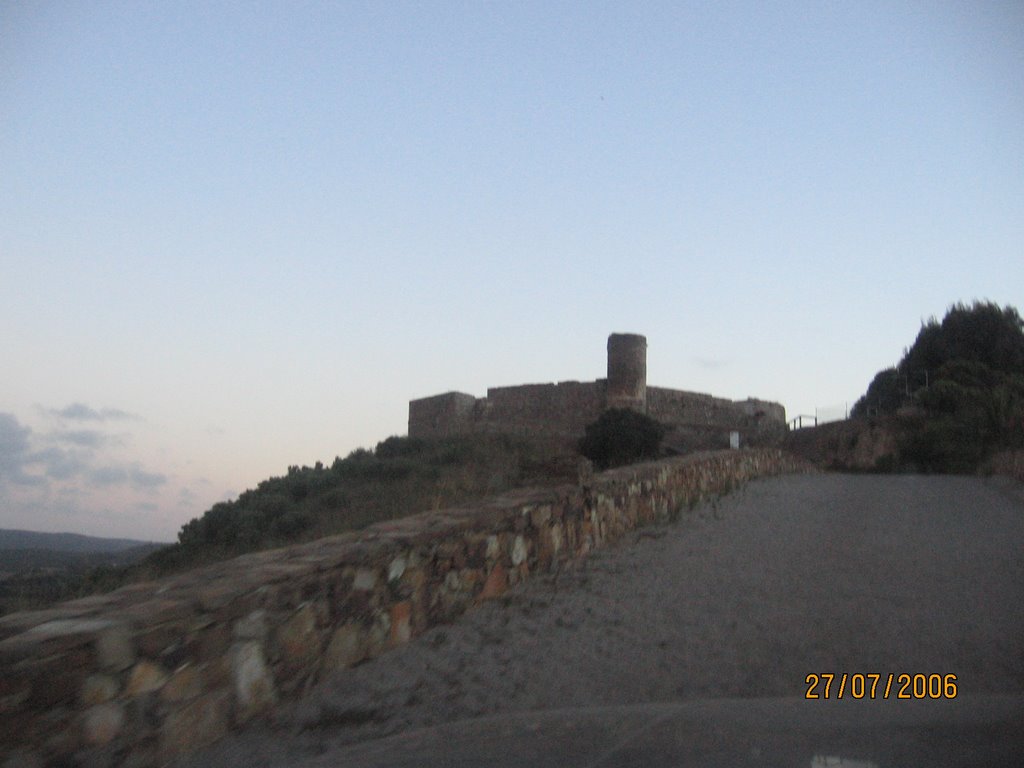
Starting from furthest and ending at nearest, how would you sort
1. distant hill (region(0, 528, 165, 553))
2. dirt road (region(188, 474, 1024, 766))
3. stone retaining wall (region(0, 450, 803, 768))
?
distant hill (region(0, 528, 165, 553)) < dirt road (region(188, 474, 1024, 766)) < stone retaining wall (region(0, 450, 803, 768))

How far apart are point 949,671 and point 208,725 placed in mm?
3919

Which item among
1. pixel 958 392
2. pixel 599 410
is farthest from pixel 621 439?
pixel 958 392

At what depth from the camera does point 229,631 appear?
4367mm

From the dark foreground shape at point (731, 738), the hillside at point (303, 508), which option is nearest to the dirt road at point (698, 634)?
the dark foreground shape at point (731, 738)

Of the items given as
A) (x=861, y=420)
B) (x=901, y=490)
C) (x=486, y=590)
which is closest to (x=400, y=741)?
(x=486, y=590)

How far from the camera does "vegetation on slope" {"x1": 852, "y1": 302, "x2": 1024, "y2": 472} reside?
843 inches

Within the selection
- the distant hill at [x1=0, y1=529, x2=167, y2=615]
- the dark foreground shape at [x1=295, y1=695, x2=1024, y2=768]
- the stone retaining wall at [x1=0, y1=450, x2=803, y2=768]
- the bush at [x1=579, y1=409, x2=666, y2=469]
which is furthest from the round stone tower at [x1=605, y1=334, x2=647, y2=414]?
the dark foreground shape at [x1=295, y1=695, x2=1024, y2=768]

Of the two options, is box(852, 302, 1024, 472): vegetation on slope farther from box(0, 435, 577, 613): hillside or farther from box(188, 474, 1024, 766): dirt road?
box(188, 474, 1024, 766): dirt road

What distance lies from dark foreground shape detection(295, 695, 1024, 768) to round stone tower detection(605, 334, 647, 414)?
24.8 metres

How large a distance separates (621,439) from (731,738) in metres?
20.8

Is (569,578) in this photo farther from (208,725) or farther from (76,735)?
(76,735)

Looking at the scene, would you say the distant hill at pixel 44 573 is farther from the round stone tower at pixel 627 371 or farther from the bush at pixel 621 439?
the round stone tower at pixel 627 371

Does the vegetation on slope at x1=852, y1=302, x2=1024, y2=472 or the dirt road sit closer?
the dirt road
